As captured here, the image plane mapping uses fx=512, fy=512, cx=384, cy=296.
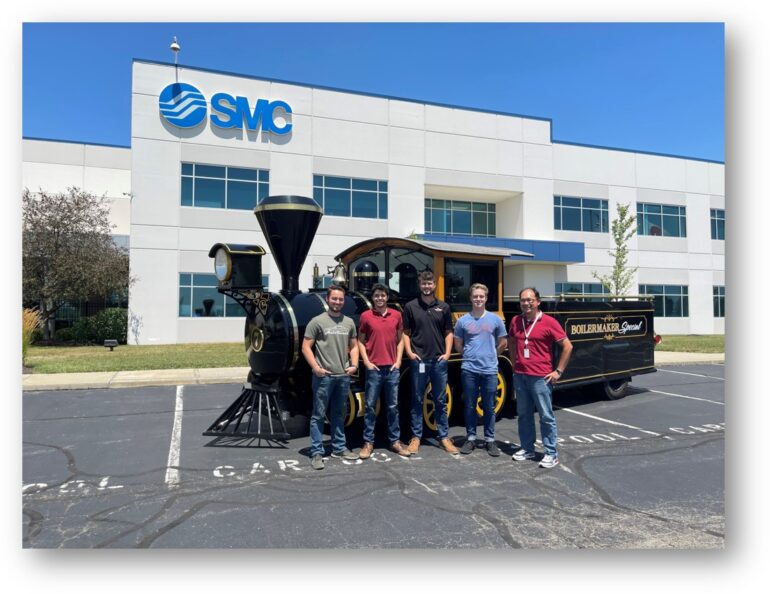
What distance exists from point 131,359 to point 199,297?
5960 millimetres

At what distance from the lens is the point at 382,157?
21406mm

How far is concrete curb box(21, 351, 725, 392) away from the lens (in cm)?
959

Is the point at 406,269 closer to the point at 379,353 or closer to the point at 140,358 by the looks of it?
the point at 379,353

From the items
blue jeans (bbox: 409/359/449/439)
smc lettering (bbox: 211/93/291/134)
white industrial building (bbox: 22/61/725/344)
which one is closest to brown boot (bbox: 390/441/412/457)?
blue jeans (bbox: 409/359/449/439)

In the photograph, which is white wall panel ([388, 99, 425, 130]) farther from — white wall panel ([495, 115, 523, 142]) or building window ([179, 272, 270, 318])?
building window ([179, 272, 270, 318])

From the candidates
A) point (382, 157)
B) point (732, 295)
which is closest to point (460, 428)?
point (732, 295)

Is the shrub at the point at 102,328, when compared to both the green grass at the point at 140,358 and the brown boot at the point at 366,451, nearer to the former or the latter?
the green grass at the point at 140,358

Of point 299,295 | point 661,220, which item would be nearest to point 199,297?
point 299,295

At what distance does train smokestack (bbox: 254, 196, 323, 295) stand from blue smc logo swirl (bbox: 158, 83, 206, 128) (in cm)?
1525

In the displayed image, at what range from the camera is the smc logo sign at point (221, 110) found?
61.6ft

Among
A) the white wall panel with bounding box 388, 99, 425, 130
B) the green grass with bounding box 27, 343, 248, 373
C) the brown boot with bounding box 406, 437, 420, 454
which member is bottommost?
the brown boot with bounding box 406, 437, 420, 454

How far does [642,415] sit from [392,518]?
512cm

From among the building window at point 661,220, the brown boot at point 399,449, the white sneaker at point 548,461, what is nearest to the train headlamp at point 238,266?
the brown boot at point 399,449

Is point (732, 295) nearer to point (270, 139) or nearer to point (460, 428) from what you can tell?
point (460, 428)
